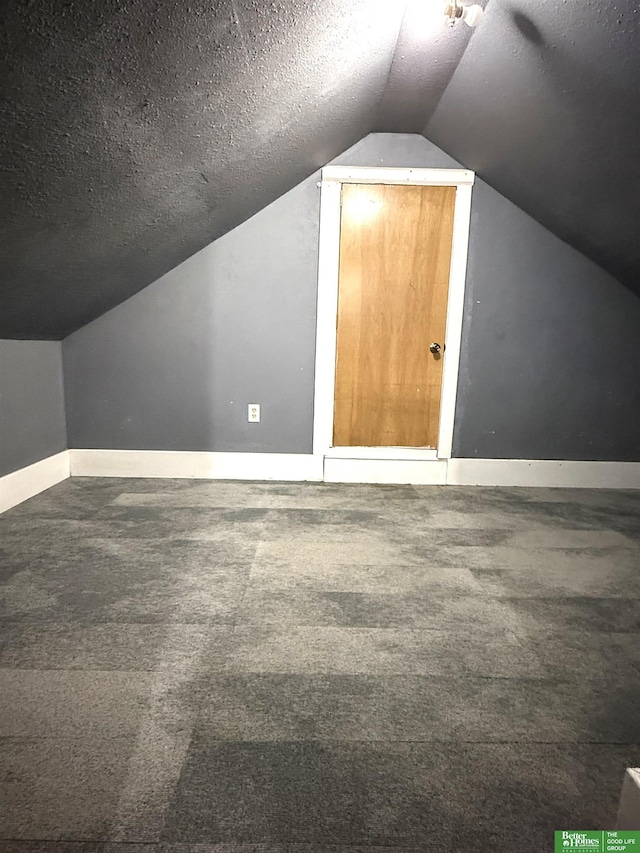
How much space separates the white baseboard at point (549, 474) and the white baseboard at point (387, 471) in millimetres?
94

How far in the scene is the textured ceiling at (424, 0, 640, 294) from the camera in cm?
156

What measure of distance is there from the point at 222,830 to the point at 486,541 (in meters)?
1.68

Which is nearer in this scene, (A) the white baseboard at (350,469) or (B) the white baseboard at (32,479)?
(B) the white baseboard at (32,479)

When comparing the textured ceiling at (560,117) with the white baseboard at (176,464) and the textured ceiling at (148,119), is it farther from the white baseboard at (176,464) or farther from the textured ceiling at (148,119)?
the white baseboard at (176,464)

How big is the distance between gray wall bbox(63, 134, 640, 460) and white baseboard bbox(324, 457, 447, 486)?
0.20 meters

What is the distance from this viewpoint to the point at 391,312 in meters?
3.04

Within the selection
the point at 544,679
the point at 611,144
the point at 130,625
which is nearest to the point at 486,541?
the point at 544,679

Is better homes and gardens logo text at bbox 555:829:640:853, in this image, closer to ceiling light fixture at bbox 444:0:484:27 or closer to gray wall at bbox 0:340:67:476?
ceiling light fixture at bbox 444:0:484:27

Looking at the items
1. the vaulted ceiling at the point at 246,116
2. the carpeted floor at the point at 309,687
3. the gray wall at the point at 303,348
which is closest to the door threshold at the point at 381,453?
the gray wall at the point at 303,348

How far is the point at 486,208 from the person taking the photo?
9.56ft

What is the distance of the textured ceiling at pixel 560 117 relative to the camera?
61.3 inches

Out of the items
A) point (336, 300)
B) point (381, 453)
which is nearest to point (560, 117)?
point (336, 300)

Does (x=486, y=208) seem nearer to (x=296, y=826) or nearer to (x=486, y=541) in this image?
(x=486, y=541)

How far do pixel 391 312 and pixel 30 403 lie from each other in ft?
7.24
